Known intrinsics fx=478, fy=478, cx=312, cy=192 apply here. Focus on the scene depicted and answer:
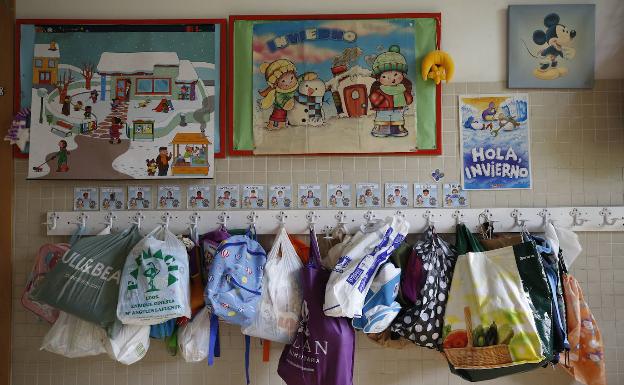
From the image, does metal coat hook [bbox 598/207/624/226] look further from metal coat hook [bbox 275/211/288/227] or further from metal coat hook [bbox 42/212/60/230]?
metal coat hook [bbox 42/212/60/230]

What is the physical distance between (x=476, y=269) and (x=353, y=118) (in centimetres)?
77

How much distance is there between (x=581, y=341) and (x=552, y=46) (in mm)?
1199

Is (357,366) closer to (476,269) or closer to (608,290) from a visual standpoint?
(476,269)

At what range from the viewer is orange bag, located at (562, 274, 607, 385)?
182 cm

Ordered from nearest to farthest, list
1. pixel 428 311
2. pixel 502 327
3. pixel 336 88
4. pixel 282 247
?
1. pixel 502 327
2. pixel 428 311
3. pixel 282 247
4. pixel 336 88

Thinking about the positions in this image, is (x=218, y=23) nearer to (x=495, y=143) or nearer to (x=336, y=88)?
(x=336, y=88)

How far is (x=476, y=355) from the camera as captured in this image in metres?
1.69

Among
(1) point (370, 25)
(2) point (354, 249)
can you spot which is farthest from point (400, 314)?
(1) point (370, 25)

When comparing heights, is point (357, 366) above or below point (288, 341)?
below

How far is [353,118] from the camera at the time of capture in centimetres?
199

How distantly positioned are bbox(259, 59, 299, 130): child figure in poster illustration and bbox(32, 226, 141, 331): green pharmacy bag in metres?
0.81

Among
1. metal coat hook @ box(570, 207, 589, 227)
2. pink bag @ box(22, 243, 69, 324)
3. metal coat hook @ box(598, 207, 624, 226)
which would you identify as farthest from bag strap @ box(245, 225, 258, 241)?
metal coat hook @ box(598, 207, 624, 226)

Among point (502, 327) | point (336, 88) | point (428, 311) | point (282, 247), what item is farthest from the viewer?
point (336, 88)

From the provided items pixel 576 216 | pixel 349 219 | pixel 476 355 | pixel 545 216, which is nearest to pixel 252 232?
pixel 349 219
